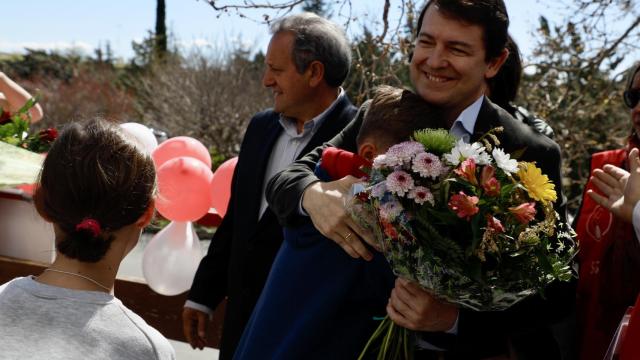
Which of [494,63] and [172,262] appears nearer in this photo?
[494,63]

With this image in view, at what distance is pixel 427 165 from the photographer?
1622 millimetres

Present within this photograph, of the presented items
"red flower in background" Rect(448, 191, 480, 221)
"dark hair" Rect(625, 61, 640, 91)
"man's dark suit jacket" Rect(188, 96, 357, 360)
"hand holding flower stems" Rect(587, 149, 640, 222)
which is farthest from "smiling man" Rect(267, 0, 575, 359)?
"dark hair" Rect(625, 61, 640, 91)

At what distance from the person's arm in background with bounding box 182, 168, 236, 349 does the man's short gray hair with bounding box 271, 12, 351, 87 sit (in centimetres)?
62

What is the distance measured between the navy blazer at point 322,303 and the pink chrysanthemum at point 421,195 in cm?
36

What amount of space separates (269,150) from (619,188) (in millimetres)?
1444

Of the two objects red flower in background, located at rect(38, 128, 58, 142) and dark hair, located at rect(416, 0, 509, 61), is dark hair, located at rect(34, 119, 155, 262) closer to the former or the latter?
dark hair, located at rect(416, 0, 509, 61)

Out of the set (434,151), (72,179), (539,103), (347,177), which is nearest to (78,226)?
(72,179)

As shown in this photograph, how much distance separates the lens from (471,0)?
2.10 meters

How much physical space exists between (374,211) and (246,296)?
57.3 inches

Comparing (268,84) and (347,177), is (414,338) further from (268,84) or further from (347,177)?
(268,84)

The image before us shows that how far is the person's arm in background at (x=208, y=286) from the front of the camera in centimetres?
320

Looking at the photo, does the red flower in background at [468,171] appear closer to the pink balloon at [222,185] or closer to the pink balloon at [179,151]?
the pink balloon at [222,185]

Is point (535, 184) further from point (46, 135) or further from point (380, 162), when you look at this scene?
point (46, 135)

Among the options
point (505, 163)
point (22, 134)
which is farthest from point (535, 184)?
point (22, 134)
